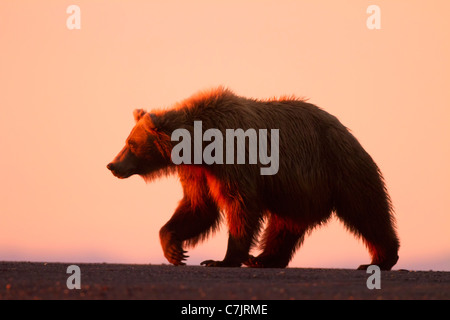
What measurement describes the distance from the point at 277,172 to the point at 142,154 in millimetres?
2025

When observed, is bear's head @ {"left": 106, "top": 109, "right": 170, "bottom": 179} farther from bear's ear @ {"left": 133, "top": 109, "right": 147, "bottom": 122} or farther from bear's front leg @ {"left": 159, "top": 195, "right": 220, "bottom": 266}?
bear's front leg @ {"left": 159, "top": 195, "right": 220, "bottom": 266}

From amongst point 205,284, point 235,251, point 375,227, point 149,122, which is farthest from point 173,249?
point 205,284

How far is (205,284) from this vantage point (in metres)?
8.25

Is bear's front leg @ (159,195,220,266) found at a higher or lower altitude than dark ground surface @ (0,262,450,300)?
higher

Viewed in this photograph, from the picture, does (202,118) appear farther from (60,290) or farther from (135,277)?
(60,290)

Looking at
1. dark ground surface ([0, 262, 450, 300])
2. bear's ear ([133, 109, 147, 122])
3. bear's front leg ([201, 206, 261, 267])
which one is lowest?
dark ground surface ([0, 262, 450, 300])

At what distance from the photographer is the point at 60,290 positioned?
24.4 ft

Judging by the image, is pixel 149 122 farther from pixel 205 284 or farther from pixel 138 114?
pixel 205 284

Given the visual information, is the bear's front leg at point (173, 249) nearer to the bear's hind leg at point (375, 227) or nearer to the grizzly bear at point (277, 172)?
the grizzly bear at point (277, 172)

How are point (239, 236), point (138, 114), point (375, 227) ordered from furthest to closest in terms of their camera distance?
point (138, 114)
point (375, 227)
point (239, 236)

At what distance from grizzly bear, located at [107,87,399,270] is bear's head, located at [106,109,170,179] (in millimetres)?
15

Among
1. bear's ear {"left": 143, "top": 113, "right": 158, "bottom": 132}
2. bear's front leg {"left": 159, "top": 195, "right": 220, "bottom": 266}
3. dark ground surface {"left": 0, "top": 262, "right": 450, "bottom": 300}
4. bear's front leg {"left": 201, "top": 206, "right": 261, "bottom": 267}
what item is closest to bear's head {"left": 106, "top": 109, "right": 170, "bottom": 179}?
bear's ear {"left": 143, "top": 113, "right": 158, "bottom": 132}

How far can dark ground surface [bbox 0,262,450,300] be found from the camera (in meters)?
7.25
